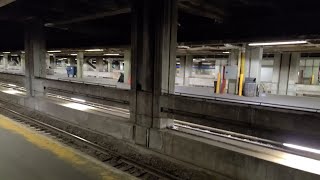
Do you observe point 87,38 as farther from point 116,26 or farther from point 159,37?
point 159,37

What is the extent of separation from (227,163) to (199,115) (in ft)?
4.53

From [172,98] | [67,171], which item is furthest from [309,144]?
[67,171]

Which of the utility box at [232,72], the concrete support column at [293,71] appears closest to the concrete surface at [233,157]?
the utility box at [232,72]

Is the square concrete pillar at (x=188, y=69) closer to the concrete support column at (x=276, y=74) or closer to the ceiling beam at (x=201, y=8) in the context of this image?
the concrete support column at (x=276, y=74)

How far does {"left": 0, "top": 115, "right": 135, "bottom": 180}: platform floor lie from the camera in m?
5.19

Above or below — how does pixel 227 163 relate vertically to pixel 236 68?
below

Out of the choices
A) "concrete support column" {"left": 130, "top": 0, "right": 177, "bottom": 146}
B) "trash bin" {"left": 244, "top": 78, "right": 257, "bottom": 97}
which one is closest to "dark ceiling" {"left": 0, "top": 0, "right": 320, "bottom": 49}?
"concrete support column" {"left": 130, "top": 0, "right": 177, "bottom": 146}

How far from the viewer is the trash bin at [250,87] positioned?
54.9 feet

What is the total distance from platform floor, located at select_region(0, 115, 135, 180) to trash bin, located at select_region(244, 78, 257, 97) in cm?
1318

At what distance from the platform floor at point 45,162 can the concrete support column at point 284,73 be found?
69.1ft

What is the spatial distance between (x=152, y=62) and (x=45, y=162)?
370cm

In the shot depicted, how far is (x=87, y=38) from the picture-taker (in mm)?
13656

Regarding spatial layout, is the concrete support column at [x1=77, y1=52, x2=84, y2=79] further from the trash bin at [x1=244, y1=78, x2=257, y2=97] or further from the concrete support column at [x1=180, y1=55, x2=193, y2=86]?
the trash bin at [x1=244, y1=78, x2=257, y2=97]

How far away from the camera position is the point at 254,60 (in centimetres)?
1689
